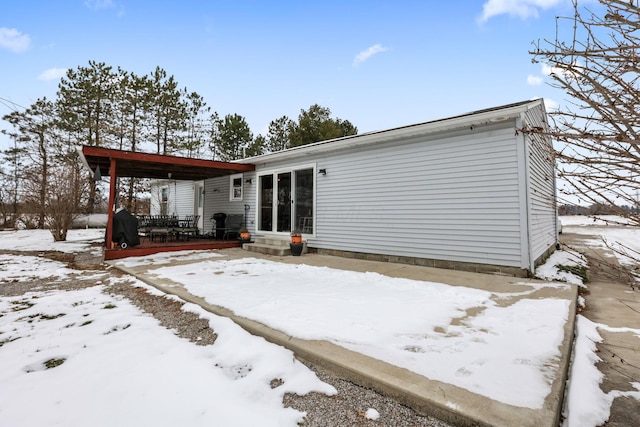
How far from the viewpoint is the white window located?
9297mm

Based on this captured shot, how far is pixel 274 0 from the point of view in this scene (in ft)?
30.3

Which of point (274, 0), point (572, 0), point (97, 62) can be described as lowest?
point (572, 0)

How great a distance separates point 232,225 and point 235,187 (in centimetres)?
126

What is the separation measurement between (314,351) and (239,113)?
796 inches

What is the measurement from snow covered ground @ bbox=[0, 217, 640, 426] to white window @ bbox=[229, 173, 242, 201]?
584 cm

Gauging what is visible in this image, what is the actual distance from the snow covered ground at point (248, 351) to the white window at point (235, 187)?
5835 mm

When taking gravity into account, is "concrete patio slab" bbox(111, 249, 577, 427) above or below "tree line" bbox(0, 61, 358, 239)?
below

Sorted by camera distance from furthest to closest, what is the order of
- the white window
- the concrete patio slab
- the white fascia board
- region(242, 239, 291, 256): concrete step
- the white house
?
the white window < region(242, 239, 291, 256): concrete step < the white house < the white fascia board < the concrete patio slab

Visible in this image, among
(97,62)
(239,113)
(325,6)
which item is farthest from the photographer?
(239,113)

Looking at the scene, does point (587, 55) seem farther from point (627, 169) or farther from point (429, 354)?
point (429, 354)

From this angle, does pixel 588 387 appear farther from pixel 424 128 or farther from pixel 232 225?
pixel 232 225

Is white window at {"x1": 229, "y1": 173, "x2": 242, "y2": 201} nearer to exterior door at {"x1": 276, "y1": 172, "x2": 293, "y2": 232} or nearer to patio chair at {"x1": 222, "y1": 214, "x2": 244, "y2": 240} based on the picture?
patio chair at {"x1": 222, "y1": 214, "x2": 244, "y2": 240}

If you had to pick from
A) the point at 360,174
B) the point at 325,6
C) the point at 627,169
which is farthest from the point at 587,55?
the point at 325,6

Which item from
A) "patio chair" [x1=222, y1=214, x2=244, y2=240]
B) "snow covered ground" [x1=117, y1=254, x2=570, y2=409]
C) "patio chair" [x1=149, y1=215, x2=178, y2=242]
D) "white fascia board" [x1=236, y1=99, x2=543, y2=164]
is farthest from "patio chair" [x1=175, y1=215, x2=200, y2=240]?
"snow covered ground" [x1=117, y1=254, x2=570, y2=409]
